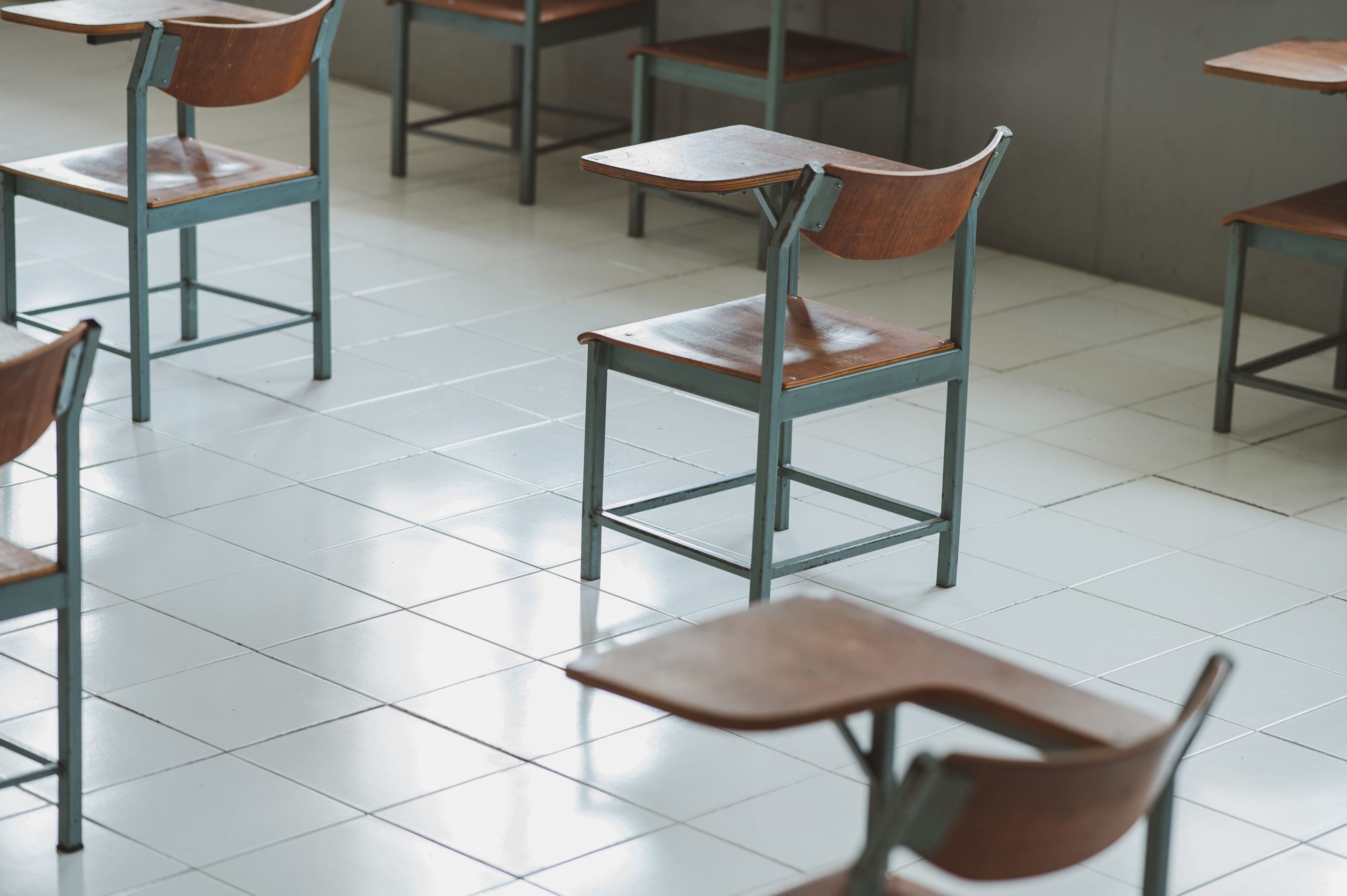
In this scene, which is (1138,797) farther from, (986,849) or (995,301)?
(995,301)

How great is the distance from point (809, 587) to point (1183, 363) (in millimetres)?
1912

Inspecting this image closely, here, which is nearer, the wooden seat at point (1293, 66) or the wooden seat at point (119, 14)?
the wooden seat at point (119, 14)

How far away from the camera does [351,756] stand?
298 cm

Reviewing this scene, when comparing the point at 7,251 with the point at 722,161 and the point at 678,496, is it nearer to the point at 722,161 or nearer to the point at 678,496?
the point at 678,496

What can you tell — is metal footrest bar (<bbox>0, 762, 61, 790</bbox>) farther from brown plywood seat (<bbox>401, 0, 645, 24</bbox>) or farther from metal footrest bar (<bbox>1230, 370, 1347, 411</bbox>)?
brown plywood seat (<bbox>401, 0, 645, 24</bbox>)

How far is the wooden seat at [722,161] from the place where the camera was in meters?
3.25

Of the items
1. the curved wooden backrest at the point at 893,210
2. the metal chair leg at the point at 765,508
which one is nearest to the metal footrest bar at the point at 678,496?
Result: the metal chair leg at the point at 765,508

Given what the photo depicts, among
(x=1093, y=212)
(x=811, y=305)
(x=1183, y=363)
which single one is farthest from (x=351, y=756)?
(x=1093, y=212)

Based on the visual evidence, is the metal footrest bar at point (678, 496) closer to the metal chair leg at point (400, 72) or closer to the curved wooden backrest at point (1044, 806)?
the curved wooden backrest at point (1044, 806)

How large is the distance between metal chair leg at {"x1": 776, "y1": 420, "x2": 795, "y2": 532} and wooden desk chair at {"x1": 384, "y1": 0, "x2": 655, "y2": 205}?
2636 millimetres

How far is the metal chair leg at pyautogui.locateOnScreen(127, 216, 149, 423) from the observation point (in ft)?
14.2

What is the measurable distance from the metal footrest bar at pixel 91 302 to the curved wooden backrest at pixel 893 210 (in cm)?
213

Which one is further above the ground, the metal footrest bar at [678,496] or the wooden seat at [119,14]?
the wooden seat at [119,14]

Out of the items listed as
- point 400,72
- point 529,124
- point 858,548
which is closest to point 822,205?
point 858,548
